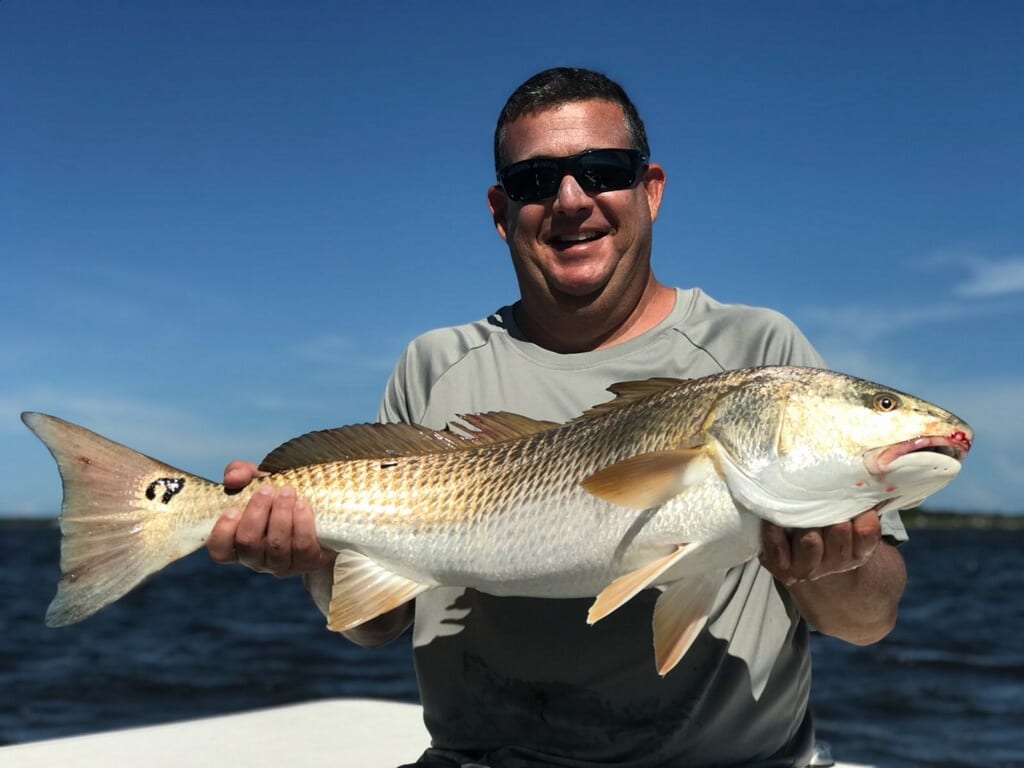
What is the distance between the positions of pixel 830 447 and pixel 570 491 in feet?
2.74

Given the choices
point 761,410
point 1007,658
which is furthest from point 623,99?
point 1007,658

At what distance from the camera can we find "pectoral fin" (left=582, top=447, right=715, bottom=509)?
3.14m

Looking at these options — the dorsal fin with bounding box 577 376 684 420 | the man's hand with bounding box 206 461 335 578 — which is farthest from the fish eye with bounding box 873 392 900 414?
the man's hand with bounding box 206 461 335 578

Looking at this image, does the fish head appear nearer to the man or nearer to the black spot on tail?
the man

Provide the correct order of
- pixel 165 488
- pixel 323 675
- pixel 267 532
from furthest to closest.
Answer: pixel 323 675
pixel 165 488
pixel 267 532

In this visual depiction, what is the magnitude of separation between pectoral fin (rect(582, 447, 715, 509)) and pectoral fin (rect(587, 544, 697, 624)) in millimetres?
170

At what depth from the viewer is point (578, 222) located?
14.0 feet

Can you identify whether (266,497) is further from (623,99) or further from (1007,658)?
(1007,658)

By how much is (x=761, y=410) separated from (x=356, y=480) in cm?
145

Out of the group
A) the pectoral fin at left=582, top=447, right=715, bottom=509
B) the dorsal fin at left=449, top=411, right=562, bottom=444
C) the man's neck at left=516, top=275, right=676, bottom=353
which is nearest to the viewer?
the pectoral fin at left=582, top=447, right=715, bottom=509

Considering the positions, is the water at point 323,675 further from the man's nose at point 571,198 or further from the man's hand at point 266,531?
the man's hand at point 266,531

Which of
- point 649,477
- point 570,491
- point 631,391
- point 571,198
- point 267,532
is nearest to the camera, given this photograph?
point 649,477

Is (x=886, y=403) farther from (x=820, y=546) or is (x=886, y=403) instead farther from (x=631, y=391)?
(x=631, y=391)

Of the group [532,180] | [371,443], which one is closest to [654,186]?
[532,180]
